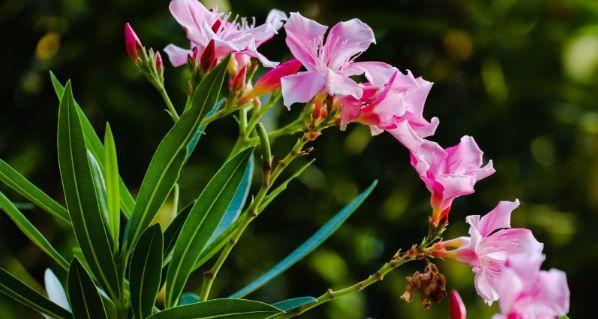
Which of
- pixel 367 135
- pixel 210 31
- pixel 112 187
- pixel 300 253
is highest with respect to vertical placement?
pixel 210 31

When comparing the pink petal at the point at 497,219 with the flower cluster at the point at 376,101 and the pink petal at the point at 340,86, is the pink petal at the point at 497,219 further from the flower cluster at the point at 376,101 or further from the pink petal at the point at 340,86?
the pink petal at the point at 340,86

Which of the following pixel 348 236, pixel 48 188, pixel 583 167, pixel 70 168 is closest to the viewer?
pixel 70 168

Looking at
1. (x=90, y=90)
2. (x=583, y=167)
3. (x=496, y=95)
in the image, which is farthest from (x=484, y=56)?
(x=90, y=90)

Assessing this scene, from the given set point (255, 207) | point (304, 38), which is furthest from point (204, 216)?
point (304, 38)

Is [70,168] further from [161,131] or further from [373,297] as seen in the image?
[373,297]

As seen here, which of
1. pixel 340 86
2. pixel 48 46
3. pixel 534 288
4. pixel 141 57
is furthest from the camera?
pixel 48 46

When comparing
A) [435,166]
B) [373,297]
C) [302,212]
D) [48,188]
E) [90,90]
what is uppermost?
[435,166]

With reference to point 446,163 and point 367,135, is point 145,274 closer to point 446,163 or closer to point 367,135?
point 446,163

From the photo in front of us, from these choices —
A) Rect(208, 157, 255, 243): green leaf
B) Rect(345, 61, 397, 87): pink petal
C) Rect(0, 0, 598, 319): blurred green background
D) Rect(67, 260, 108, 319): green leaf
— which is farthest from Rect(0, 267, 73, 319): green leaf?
Rect(0, 0, 598, 319): blurred green background
